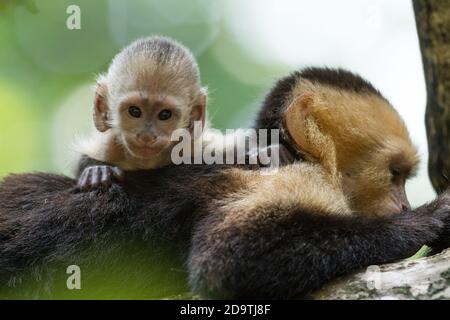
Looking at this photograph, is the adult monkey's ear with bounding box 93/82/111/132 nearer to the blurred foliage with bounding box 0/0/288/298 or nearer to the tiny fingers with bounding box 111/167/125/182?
the blurred foliage with bounding box 0/0/288/298

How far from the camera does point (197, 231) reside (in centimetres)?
471

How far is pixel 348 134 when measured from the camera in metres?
5.67

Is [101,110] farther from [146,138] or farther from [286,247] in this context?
[286,247]

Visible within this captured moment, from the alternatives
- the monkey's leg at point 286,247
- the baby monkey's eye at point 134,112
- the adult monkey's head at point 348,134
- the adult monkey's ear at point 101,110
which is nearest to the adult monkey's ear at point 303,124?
the adult monkey's head at point 348,134

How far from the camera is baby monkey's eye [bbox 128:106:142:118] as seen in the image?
610 cm

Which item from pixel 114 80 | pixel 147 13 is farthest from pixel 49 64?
pixel 114 80

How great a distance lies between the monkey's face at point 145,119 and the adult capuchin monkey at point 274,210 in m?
0.76

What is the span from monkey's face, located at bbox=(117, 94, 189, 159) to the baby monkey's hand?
2.13ft

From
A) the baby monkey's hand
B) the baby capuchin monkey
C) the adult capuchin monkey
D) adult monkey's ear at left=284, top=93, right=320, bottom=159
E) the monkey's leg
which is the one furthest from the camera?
the baby capuchin monkey

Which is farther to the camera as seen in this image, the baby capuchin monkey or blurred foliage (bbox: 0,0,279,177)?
blurred foliage (bbox: 0,0,279,177)

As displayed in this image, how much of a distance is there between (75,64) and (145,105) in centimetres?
503

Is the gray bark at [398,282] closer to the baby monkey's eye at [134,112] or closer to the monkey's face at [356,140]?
the monkey's face at [356,140]

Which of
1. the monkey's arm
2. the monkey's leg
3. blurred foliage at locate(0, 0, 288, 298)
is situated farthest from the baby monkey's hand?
blurred foliage at locate(0, 0, 288, 298)
